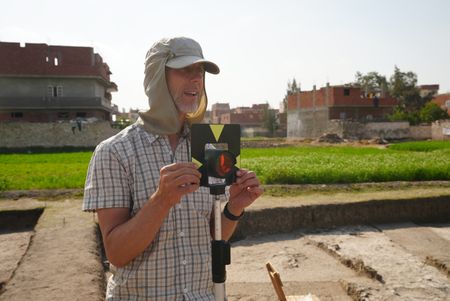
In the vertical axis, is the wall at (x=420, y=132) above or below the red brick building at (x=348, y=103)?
below

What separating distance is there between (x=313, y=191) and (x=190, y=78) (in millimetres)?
8006

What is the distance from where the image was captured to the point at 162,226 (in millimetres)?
1830

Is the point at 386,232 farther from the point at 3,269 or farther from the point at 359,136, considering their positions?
the point at 359,136

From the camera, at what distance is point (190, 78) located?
6.12ft

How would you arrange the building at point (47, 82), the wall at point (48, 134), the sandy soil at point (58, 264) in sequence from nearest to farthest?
the sandy soil at point (58, 264) → the wall at point (48, 134) → the building at point (47, 82)

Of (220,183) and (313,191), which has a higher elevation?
(220,183)

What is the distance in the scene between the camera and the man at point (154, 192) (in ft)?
5.65

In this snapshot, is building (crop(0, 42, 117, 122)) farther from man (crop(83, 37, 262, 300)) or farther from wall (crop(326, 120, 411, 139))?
man (crop(83, 37, 262, 300))

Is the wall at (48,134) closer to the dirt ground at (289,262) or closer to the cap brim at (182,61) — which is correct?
the dirt ground at (289,262)

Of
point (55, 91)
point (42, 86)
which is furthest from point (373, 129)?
point (42, 86)

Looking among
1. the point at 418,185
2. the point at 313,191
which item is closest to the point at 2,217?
the point at 313,191

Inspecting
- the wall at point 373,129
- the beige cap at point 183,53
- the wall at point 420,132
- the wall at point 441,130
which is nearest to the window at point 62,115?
the wall at point 373,129

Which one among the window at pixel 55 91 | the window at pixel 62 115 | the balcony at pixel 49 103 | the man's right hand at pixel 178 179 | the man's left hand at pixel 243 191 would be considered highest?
the window at pixel 55 91

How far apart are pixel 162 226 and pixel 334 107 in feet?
144
